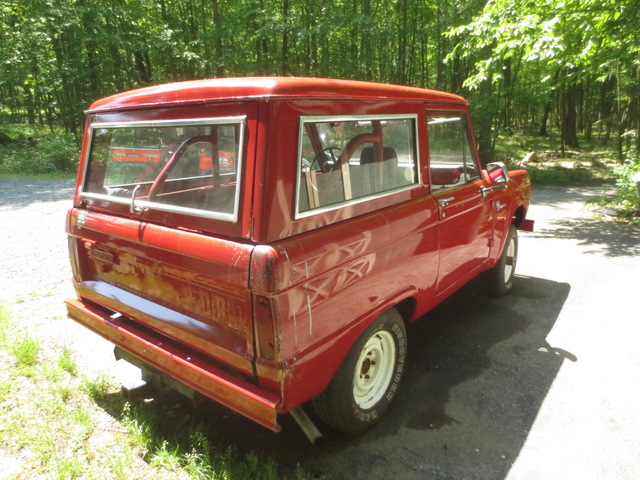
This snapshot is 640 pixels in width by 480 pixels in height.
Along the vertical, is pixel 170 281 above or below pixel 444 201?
below

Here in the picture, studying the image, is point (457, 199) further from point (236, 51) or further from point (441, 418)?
point (236, 51)

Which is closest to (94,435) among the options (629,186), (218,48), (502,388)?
(502,388)

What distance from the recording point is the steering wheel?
2.36m

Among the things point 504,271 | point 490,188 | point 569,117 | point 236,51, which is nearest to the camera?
point 490,188

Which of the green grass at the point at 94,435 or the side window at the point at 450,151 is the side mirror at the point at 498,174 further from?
the green grass at the point at 94,435

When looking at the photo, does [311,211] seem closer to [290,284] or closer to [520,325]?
[290,284]

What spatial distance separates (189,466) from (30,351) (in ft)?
6.08

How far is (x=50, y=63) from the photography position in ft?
58.4

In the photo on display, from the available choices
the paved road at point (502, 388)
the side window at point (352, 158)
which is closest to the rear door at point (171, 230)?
the side window at point (352, 158)

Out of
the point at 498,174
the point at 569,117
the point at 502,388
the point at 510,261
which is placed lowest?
the point at 502,388

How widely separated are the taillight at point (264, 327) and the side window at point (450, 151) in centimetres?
173

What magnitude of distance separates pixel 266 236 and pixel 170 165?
905 mm

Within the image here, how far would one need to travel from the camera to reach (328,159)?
8.00ft

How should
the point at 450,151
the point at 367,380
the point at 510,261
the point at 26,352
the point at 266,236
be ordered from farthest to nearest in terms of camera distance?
1. the point at 510,261
2. the point at 450,151
3. the point at 26,352
4. the point at 367,380
5. the point at 266,236
